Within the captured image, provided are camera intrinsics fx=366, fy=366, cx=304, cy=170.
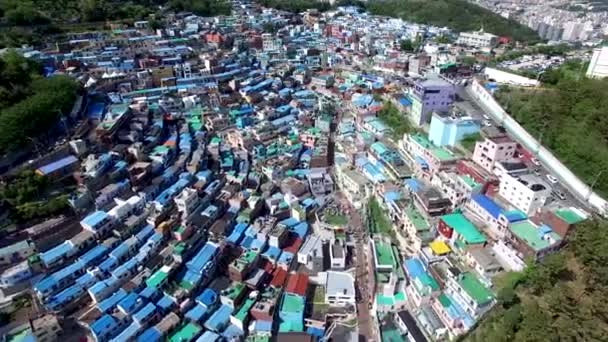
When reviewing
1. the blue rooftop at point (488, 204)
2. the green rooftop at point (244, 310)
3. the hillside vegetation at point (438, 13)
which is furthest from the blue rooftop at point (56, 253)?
the hillside vegetation at point (438, 13)

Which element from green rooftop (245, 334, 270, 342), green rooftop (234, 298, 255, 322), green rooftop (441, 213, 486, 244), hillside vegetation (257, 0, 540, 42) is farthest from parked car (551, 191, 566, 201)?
hillside vegetation (257, 0, 540, 42)

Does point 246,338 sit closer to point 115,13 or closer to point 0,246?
point 0,246

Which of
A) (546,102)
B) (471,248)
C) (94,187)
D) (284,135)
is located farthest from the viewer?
(284,135)

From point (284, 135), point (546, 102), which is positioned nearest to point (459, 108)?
point (546, 102)

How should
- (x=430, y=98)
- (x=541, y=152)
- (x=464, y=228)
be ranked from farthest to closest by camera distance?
1. (x=430, y=98)
2. (x=541, y=152)
3. (x=464, y=228)

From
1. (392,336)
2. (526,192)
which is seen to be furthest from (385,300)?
(526,192)

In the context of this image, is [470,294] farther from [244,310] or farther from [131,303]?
[131,303]

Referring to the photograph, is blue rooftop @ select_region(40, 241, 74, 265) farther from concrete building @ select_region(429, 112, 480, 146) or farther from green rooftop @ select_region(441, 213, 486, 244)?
concrete building @ select_region(429, 112, 480, 146)

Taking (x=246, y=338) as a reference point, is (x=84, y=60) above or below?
above
